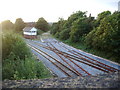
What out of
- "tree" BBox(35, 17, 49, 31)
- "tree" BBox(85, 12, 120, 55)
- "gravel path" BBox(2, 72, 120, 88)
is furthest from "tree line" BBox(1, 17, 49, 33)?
"gravel path" BBox(2, 72, 120, 88)

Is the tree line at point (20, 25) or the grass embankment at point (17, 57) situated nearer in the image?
the grass embankment at point (17, 57)

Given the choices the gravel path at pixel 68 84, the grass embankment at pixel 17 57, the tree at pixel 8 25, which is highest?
the tree at pixel 8 25

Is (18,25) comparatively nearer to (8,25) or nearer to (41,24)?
(8,25)

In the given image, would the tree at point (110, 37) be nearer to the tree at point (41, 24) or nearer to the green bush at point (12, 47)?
the green bush at point (12, 47)

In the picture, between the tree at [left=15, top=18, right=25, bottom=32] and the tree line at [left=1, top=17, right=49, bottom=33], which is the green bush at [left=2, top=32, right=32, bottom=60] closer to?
the tree line at [left=1, top=17, right=49, bottom=33]

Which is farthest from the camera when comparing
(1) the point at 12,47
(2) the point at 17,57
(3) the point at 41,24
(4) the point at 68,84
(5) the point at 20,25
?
(3) the point at 41,24

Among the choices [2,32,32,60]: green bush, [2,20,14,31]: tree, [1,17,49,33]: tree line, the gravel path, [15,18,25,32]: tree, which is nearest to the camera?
the gravel path

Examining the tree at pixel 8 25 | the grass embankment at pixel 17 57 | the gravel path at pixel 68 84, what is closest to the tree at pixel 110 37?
the grass embankment at pixel 17 57

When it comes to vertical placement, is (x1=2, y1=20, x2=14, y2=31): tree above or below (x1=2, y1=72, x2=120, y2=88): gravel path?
above

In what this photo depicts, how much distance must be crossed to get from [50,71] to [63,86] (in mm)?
6976

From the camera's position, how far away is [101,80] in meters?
3.38

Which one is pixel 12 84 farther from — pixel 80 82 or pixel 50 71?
pixel 50 71

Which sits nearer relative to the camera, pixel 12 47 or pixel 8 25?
pixel 12 47

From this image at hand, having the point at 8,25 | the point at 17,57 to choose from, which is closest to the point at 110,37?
the point at 17,57
